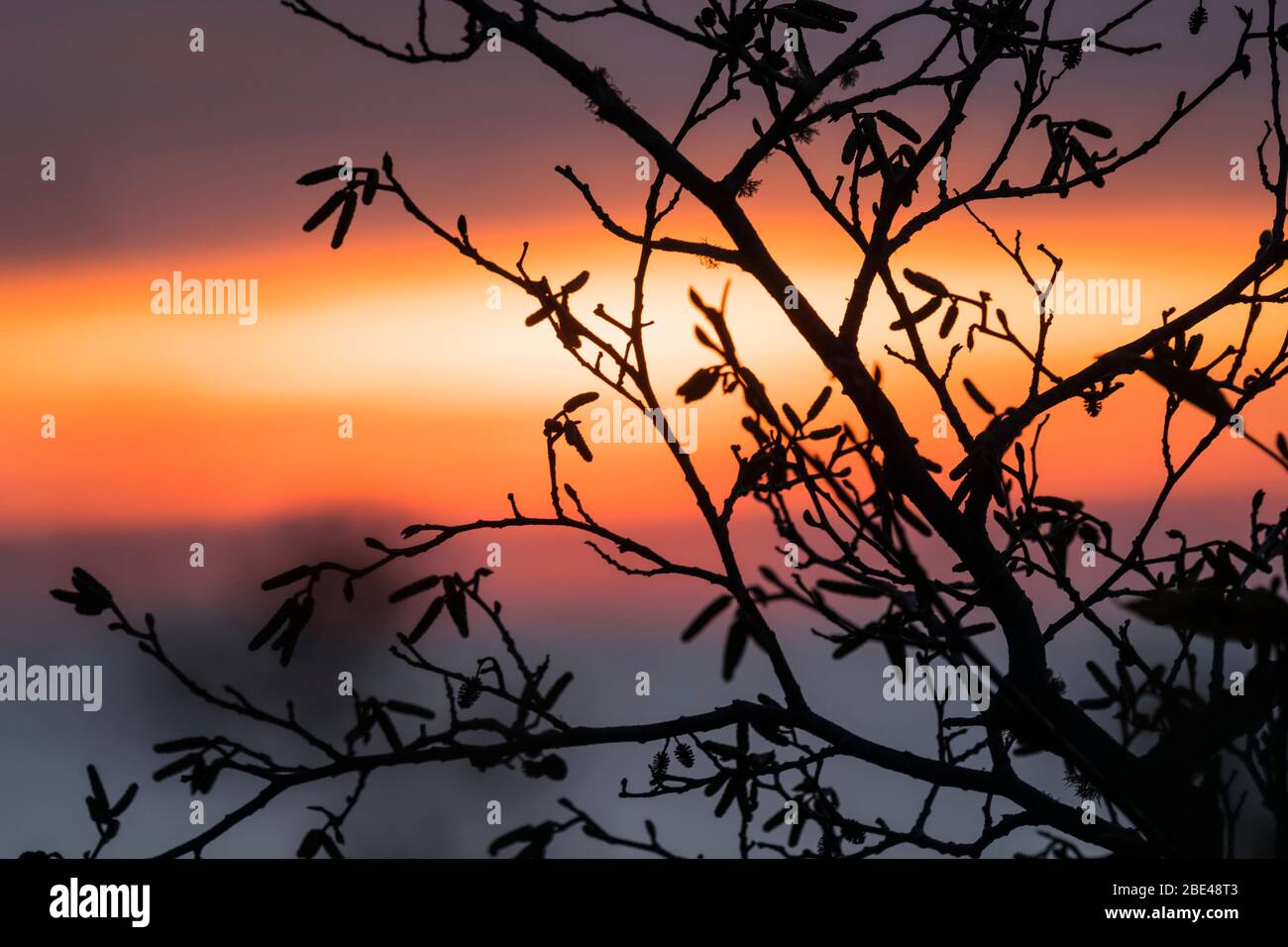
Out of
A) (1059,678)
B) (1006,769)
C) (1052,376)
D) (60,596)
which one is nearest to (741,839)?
(1006,769)

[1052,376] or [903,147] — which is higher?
[903,147]

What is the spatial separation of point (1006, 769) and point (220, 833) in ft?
7.08

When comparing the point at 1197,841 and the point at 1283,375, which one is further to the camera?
the point at 1283,375

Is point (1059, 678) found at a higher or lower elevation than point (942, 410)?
lower

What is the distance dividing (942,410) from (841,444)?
145 cm
